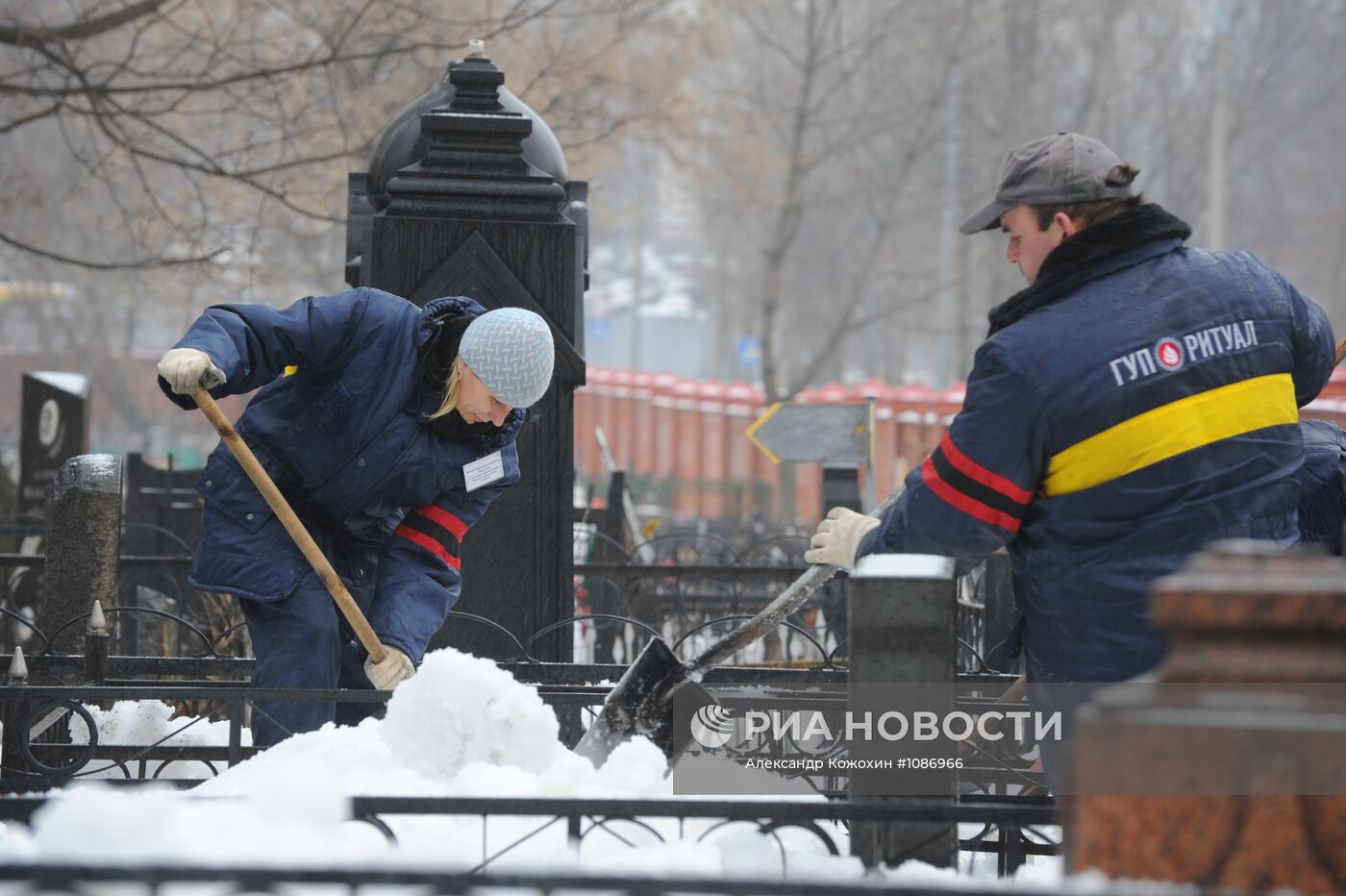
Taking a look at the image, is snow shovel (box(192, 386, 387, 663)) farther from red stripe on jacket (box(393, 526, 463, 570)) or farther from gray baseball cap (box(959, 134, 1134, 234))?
gray baseball cap (box(959, 134, 1134, 234))

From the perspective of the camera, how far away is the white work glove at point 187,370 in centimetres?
382

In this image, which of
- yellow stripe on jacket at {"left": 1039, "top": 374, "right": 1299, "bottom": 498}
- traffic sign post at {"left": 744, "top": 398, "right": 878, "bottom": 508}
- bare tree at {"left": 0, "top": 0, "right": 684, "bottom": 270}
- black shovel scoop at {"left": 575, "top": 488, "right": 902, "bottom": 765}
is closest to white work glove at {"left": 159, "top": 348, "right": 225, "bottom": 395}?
black shovel scoop at {"left": 575, "top": 488, "right": 902, "bottom": 765}

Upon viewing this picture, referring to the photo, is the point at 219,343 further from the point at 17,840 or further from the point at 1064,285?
the point at 1064,285

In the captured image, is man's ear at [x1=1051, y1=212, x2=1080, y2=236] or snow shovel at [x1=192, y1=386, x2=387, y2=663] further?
snow shovel at [x1=192, y1=386, x2=387, y2=663]

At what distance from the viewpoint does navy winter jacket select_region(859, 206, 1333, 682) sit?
320cm

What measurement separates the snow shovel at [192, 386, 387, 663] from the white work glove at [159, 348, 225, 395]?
0.05 metres

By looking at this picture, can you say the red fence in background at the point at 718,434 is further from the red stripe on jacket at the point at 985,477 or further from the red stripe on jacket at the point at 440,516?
the red stripe on jacket at the point at 985,477

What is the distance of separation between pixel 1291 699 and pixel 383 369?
2.94 m

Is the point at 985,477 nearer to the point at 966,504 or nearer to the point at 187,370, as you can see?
the point at 966,504

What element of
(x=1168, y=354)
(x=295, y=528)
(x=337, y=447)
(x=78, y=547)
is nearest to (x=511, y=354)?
(x=337, y=447)

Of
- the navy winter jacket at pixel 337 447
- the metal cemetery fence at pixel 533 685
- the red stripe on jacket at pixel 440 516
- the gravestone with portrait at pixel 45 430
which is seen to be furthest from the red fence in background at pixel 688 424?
the navy winter jacket at pixel 337 447

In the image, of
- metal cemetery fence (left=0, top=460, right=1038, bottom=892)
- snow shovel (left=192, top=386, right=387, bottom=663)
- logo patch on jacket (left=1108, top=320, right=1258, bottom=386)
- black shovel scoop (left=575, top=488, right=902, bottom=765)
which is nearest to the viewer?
metal cemetery fence (left=0, top=460, right=1038, bottom=892)

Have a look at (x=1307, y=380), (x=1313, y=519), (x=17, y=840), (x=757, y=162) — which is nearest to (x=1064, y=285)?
(x=1307, y=380)

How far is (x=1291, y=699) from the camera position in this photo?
196 cm
